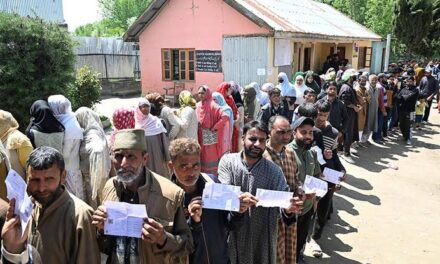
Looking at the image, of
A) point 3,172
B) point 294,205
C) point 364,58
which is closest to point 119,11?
point 364,58

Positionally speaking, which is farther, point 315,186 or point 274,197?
point 315,186

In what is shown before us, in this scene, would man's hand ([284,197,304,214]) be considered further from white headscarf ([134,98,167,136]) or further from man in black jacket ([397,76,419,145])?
man in black jacket ([397,76,419,145])

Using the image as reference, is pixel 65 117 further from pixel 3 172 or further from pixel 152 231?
pixel 152 231

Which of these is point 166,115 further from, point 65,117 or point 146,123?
point 65,117

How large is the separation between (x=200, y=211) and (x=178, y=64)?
604 inches

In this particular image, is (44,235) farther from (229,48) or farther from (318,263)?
(229,48)

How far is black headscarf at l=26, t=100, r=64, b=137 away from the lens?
3.75 meters

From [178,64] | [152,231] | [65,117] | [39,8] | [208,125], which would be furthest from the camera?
[39,8]

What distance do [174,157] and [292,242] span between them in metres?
1.58

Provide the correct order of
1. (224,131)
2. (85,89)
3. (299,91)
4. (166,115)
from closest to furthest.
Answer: (166,115), (224,131), (299,91), (85,89)

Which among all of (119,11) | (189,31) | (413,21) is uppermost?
(119,11)

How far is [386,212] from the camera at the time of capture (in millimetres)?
6371

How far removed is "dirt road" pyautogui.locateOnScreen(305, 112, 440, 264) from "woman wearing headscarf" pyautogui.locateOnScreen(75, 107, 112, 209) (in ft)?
8.97

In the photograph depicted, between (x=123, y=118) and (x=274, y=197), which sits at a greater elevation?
(x=123, y=118)
